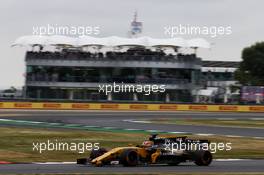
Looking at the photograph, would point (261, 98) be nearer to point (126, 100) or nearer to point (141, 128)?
point (126, 100)

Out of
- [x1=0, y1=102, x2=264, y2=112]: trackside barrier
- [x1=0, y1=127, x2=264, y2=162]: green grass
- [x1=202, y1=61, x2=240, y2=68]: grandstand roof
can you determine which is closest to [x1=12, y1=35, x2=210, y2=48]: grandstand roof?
[x1=0, y1=102, x2=264, y2=112]: trackside barrier

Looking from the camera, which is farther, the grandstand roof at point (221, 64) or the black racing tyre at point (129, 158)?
the grandstand roof at point (221, 64)

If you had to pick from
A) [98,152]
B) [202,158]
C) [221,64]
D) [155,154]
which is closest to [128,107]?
[202,158]

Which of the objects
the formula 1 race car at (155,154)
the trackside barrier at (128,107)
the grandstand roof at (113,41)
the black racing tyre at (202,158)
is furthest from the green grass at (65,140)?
the grandstand roof at (113,41)

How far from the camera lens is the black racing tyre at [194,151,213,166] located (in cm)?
2117

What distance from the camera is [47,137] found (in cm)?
3219

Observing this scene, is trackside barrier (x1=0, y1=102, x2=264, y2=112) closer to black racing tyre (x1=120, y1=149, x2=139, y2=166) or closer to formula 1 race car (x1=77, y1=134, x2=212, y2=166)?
formula 1 race car (x1=77, y1=134, x2=212, y2=166)

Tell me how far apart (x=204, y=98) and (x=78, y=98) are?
62.1 ft

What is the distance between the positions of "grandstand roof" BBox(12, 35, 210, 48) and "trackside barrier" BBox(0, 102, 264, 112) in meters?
16.7

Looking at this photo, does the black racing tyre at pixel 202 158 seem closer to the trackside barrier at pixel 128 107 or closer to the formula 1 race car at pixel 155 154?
the formula 1 race car at pixel 155 154

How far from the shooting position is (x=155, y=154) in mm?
20766

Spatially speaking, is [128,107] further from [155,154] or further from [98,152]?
[98,152]

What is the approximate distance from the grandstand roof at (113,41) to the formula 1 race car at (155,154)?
59691mm

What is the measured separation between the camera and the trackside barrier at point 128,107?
62.1m
